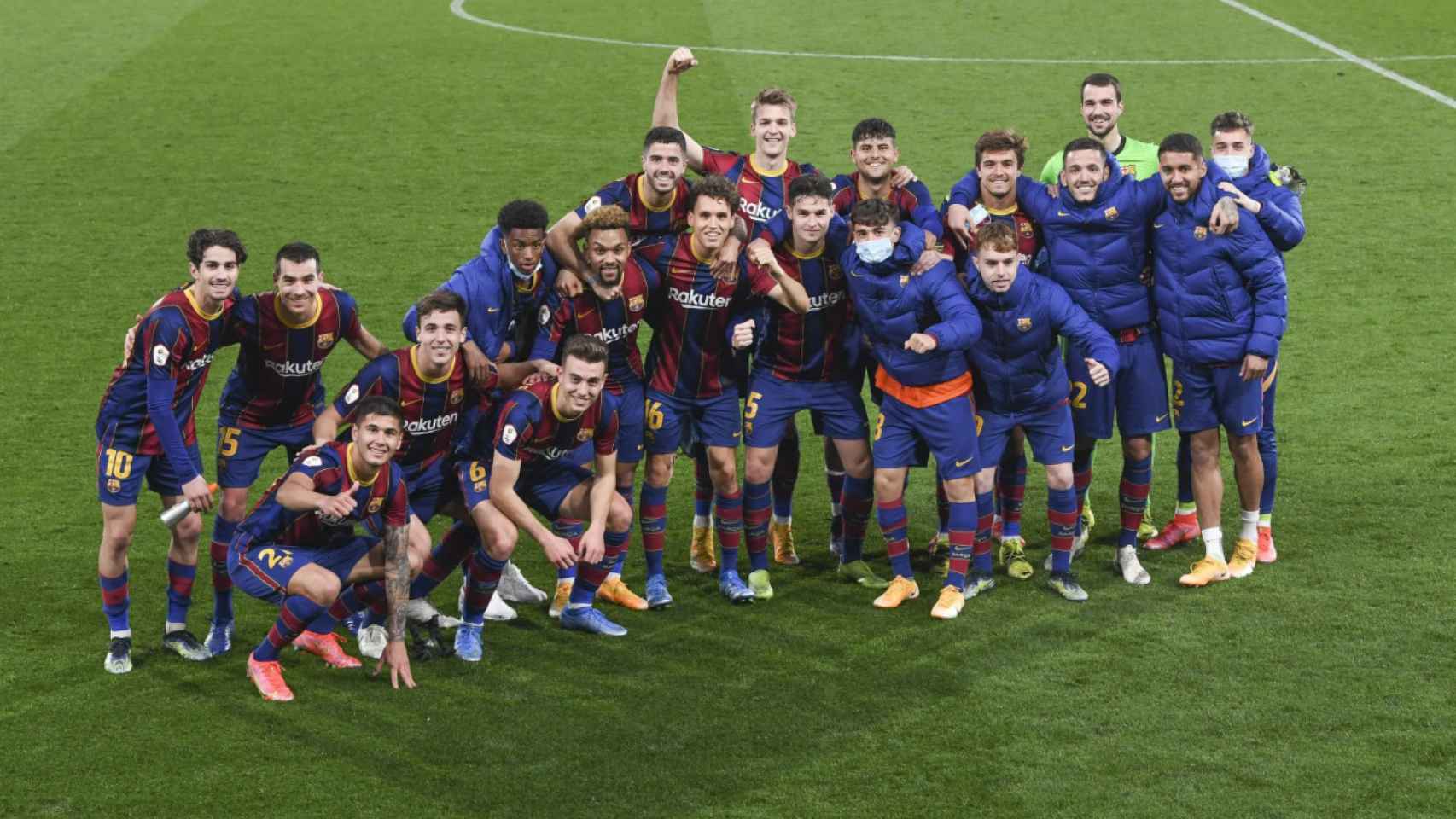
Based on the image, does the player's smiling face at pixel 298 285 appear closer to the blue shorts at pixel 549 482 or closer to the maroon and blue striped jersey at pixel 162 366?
the maroon and blue striped jersey at pixel 162 366

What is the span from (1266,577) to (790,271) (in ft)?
9.24

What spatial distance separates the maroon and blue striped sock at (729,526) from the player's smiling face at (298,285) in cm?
226

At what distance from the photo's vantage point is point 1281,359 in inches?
505

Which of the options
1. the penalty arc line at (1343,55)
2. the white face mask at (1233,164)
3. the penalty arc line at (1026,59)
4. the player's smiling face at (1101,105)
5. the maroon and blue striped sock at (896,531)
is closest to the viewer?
the maroon and blue striped sock at (896,531)

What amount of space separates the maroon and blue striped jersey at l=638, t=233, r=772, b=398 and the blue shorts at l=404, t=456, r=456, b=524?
1169 mm

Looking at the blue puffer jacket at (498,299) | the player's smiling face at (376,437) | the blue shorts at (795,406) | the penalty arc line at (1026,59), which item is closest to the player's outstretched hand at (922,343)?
the blue shorts at (795,406)

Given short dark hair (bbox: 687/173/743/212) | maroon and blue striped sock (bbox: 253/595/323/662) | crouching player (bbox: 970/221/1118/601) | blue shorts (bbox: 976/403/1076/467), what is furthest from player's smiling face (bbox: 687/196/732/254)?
maroon and blue striped sock (bbox: 253/595/323/662)

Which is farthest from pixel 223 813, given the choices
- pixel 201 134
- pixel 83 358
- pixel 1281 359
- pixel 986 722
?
pixel 201 134

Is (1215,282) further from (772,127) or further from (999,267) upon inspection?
(772,127)

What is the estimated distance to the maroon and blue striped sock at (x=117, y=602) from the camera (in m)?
8.38

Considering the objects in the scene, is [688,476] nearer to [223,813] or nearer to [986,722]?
[986,722]

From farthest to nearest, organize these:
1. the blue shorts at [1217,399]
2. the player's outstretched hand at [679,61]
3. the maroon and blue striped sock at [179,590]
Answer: the player's outstretched hand at [679,61] → the blue shorts at [1217,399] → the maroon and blue striped sock at [179,590]

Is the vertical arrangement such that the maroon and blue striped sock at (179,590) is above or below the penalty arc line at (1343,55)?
below

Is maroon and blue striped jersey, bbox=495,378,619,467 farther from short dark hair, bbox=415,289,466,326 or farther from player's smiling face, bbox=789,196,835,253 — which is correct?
player's smiling face, bbox=789,196,835,253
